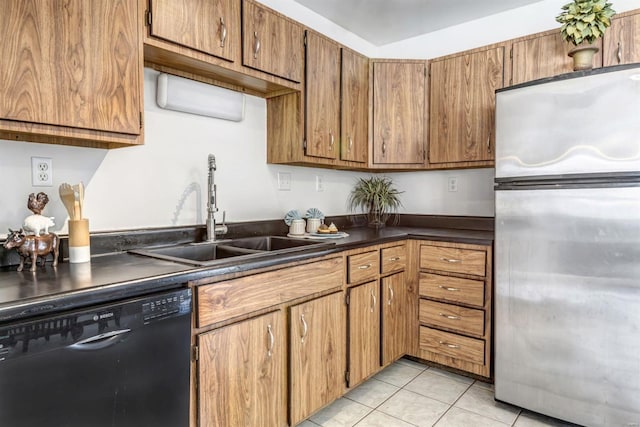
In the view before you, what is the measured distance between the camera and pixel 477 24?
2.89m

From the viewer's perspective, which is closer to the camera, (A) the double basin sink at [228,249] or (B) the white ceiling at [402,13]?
(A) the double basin sink at [228,249]

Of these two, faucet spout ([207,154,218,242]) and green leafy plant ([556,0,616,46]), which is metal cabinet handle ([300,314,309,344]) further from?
green leafy plant ([556,0,616,46])

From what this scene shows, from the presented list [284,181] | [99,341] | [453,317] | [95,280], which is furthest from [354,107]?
[99,341]

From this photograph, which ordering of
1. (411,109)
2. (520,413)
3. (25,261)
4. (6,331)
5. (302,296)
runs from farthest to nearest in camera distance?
1. (411,109)
2. (520,413)
3. (302,296)
4. (25,261)
5. (6,331)

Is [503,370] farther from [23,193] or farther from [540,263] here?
[23,193]

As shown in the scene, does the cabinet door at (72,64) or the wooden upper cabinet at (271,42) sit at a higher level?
the wooden upper cabinet at (271,42)

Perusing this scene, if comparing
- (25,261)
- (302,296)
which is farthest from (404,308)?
(25,261)

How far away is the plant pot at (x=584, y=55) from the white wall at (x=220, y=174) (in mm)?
671

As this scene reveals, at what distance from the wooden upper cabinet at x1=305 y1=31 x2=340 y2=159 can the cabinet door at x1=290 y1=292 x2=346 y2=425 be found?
98 cm

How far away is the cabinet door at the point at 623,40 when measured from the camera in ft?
6.67

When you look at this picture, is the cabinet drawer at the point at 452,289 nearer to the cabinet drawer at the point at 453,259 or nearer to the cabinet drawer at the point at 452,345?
the cabinet drawer at the point at 453,259

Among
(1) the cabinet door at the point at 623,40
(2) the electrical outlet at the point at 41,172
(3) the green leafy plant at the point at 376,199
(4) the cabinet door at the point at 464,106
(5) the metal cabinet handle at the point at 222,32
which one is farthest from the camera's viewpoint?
(3) the green leafy plant at the point at 376,199

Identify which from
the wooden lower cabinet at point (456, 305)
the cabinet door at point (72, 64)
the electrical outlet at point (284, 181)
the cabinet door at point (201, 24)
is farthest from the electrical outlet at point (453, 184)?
the cabinet door at point (72, 64)

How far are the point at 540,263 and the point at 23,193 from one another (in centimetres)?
233
